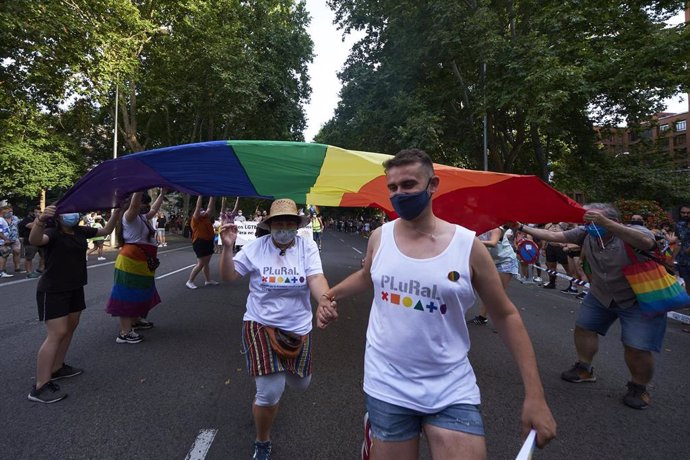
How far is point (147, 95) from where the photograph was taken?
22453 mm

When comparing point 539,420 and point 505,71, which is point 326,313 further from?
point 505,71

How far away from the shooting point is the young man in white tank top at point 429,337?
1691mm

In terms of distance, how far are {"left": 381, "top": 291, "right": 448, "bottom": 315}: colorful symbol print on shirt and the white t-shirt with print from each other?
3.48ft

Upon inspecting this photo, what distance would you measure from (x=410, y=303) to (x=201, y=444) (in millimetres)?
2093

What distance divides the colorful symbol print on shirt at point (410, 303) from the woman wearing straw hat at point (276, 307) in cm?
86

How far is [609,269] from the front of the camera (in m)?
3.96

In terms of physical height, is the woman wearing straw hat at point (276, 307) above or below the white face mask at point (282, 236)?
below

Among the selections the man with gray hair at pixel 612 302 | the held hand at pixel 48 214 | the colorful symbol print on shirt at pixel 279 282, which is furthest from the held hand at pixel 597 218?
the held hand at pixel 48 214

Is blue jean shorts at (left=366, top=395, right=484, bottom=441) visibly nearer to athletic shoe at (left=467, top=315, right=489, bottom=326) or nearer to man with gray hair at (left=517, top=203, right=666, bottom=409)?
man with gray hair at (left=517, top=203, right=666, bottom=409)

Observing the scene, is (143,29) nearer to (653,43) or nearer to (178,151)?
(178,151)

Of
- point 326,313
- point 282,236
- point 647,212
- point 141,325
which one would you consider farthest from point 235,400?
point 647,212

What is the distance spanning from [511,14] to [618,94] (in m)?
5.29

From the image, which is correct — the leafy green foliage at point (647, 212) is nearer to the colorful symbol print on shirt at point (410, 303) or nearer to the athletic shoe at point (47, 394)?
the colorful symbol print on shirt at point (410, 303)

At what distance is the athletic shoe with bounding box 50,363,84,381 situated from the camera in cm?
412
